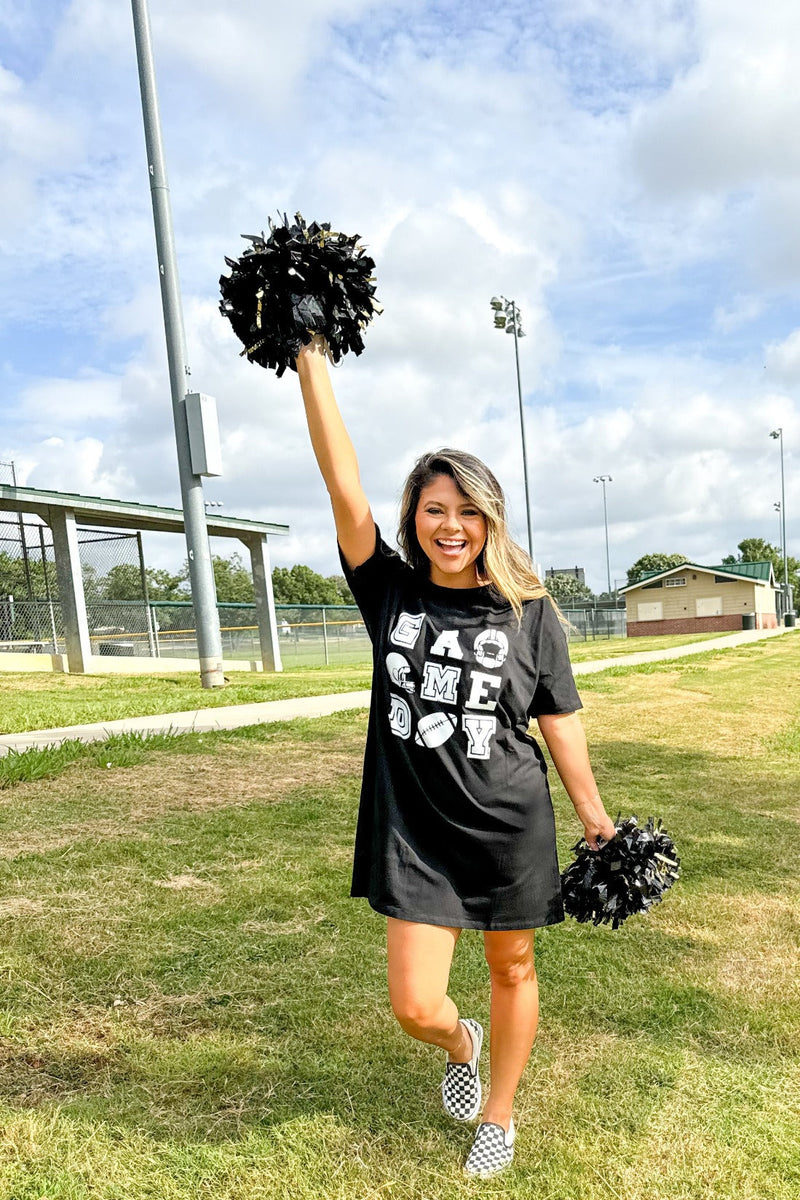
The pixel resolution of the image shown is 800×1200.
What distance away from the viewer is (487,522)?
2.50 metres

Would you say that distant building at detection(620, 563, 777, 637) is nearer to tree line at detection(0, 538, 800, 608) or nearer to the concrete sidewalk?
tree line at detection(0, 538, 800, 608)

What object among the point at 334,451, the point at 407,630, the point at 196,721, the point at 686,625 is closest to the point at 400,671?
the point at 407,630

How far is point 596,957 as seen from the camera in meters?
3.81

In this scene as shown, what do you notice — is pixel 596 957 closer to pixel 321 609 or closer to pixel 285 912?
pixel 285 912

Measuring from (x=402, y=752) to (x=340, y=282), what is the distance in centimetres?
126

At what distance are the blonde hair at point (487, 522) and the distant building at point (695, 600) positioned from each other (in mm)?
54384

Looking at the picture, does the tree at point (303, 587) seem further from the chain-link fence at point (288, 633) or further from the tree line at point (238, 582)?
the chain-link fence at point (288, 633)

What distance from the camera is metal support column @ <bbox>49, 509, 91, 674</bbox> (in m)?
17.7

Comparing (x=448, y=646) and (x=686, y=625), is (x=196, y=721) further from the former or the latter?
(x=686, y=625)

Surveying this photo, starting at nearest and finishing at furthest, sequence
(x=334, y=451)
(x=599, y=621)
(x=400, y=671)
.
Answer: (x=400, y=671), (x=334, y=451), (x=599, y=621)

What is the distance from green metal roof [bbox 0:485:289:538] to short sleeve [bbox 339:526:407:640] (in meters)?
13.8

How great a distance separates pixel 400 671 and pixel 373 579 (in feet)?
1.05

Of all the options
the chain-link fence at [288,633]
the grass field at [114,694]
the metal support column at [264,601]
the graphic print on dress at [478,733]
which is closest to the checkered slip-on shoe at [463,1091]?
the graphic print on dress at [478,733]

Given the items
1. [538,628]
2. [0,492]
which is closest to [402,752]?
[538,628]
